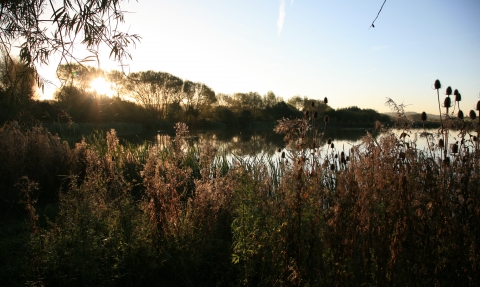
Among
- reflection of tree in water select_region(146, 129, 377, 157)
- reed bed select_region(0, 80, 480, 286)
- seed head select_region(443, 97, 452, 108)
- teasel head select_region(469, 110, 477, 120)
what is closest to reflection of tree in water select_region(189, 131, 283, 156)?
reflection of tree in water select_region(146, 129, 377, 157)

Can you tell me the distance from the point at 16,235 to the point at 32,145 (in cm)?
231

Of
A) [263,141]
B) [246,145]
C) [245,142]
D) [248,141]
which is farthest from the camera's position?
[263,141]

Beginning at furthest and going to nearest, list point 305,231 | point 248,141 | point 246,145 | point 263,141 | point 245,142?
point 263,141
point 248,141
point 245,142
point 246,145
point 305,231

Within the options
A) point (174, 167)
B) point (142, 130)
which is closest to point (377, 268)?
point (174, 167)

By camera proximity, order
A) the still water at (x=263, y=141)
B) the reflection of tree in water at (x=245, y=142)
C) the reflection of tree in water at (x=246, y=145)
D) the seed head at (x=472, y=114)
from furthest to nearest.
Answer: the reflection of tree in water at (x=245, y=142) → the reflection of tree in water at (x=246, y=145) → the still water at (x=263, y=141) → the seed head at (x=472, y=114)

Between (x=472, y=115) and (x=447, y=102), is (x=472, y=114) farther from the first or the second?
(x=447, y=102)

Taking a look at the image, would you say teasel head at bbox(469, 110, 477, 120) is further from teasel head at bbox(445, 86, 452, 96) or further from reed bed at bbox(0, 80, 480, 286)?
teasel head at bbox(445, 86, 452, 96)

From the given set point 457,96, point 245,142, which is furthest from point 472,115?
point 245,142

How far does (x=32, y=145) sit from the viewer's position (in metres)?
6.01

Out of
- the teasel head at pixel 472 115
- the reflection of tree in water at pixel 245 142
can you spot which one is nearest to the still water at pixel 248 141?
the reflection of tree in water at pixel 245 142

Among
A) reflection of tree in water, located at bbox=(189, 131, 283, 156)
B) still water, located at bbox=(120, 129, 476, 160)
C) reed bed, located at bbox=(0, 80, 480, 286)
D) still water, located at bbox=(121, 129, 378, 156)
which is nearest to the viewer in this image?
reed bed, located at bbox=(0, 80, 480, 286)

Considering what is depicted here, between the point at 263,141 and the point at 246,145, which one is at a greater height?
the point at 246,145

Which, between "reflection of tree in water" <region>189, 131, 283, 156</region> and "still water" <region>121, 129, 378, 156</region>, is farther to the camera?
"still water" <region>121, 129, 378, 156</region>

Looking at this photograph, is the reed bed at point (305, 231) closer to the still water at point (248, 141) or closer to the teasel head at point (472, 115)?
the teasel head at point (472, 115)
